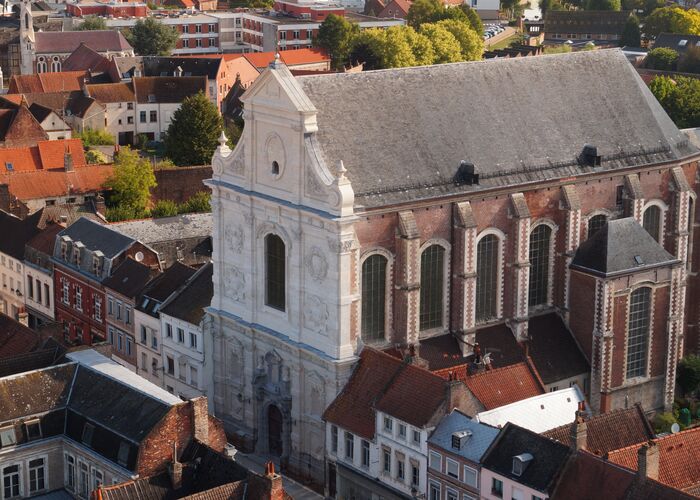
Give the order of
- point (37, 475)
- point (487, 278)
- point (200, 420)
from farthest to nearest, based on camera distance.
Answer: point (487, 278) → point (37, 475) → point (200, 420)

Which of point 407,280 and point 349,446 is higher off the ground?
point 407,280

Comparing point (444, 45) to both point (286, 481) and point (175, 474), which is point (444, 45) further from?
point (175, 474)

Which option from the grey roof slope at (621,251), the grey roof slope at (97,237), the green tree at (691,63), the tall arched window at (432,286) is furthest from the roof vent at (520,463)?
the green tree at (691,63)

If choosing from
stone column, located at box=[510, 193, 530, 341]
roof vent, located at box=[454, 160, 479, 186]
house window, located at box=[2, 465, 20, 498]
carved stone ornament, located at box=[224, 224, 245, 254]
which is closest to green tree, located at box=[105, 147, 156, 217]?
carved stone ornament, located at box=[224, 224, 245, 254]

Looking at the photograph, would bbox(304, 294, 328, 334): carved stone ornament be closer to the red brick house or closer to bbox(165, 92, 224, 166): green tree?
the red brick house

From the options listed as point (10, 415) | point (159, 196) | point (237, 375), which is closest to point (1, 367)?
point (10, 415)

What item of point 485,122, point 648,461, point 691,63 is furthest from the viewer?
point 691,63

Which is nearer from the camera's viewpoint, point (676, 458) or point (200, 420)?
point (676, 458)

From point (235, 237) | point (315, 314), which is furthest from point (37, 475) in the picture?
point (235, 237)
